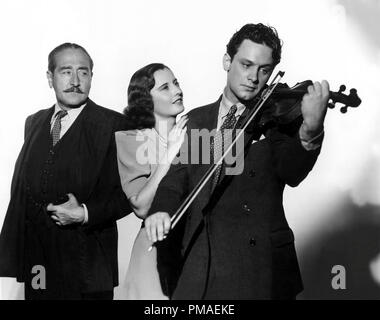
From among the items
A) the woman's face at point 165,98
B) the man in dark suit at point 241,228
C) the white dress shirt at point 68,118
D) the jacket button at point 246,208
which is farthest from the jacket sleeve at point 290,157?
the white dress shirt at point 68,118

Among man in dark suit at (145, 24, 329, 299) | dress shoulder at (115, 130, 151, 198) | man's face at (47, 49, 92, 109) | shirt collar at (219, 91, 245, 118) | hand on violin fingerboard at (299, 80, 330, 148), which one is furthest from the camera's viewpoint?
man's face at (47, 49, 92, 109)

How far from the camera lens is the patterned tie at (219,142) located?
2.46 metres

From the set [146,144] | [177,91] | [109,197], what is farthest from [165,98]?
[109,197]

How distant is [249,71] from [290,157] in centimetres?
34

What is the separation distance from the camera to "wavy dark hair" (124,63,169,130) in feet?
9.04

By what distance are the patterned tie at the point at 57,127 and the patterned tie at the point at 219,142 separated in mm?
599

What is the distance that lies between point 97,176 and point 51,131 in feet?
0.78

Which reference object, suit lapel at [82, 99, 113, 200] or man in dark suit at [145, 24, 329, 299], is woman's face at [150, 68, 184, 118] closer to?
suit lapel at [82, 99, 113, 200]

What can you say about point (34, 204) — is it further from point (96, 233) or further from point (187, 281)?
point (187, 281)

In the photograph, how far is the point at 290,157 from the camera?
2.35 metres

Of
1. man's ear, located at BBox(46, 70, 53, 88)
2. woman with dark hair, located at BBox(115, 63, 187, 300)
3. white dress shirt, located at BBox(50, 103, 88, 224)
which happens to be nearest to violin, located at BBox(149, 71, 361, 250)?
woman with dark hair, located at BBox(115, 63, 187, 300)

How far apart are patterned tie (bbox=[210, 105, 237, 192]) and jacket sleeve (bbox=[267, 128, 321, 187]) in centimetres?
14
